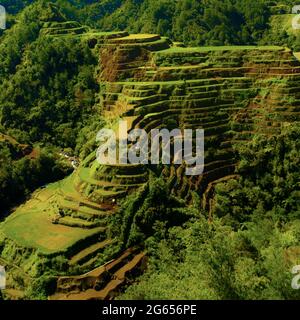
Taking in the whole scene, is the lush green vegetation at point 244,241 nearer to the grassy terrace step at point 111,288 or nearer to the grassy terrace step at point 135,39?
the grassy terrace step at point 111,288

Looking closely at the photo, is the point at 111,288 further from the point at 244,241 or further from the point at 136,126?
the point at 136,126

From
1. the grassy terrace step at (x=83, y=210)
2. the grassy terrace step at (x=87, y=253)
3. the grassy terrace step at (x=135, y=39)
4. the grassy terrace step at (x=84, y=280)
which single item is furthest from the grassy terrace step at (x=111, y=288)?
the grassy terrace step at (x=135, y=39)

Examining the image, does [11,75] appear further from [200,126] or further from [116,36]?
[200,126]

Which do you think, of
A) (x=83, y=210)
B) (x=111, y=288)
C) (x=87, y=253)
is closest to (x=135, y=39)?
(x=83, y=210)

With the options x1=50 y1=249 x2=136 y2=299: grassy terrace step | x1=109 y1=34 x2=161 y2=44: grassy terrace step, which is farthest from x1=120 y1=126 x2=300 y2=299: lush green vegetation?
x1=109 y1=34 x2=161 y2=44: grassy terrace step

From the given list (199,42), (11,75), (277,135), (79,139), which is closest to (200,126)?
(277,135)

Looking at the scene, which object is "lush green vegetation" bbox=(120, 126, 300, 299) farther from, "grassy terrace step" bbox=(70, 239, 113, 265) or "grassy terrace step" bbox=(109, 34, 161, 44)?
"grassy terrace step" bbox=(109, 34, 161, 44)
